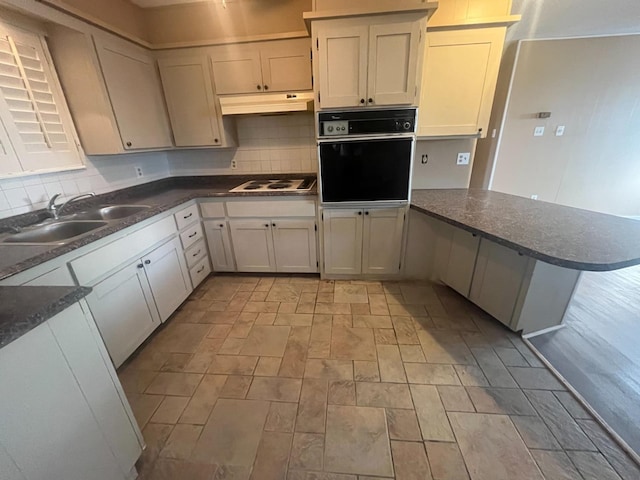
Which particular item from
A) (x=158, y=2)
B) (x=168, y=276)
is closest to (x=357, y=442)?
(x=168, y=276)

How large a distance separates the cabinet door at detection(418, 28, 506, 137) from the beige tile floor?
5.08 feet

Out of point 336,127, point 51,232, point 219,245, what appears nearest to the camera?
point 51,232

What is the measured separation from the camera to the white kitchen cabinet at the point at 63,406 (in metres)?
0.73

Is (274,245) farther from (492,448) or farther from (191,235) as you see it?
(492,448)

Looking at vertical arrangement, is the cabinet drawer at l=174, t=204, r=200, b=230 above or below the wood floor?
above

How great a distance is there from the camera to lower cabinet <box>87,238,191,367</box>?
1544 millimetres

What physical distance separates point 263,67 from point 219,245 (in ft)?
5.78

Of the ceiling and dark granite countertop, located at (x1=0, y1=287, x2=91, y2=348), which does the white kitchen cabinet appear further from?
the ceiling

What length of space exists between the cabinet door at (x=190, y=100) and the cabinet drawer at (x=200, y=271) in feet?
3.99

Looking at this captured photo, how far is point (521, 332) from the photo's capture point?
6.10 ft

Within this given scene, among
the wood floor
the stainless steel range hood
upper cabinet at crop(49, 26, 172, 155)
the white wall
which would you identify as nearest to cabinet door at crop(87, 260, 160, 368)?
the white wall

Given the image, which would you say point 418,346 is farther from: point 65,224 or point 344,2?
point 65,224

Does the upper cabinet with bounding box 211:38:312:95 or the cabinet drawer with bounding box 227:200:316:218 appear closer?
the upper cabinet with bounding box 211:38:312:95

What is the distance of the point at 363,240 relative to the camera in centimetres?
246
